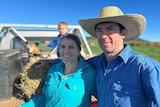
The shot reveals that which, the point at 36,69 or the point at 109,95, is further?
the point at 36,69

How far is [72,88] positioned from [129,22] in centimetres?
79

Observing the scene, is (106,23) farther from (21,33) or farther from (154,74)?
(21,33)

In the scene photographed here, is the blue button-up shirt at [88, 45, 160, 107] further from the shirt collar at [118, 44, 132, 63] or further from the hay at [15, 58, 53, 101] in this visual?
the hay at [15, 58, 53, 101]

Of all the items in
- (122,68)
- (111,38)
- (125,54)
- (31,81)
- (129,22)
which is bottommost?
(31,81)

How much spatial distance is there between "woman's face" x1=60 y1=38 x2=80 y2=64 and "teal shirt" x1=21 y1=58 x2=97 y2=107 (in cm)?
9

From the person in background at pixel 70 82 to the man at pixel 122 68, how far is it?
0.17 meters

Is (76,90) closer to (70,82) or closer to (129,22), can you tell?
(70,82)

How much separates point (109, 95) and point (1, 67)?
1681mm

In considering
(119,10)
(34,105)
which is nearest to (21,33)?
(34,105)

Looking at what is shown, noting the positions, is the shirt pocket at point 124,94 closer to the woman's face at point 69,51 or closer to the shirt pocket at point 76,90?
the shirt pocket at point 76,90

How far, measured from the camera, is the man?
6.50 feet

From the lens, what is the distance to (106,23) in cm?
230

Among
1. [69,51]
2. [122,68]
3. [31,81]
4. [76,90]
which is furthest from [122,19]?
[31,81]

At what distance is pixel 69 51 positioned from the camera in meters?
2.67
